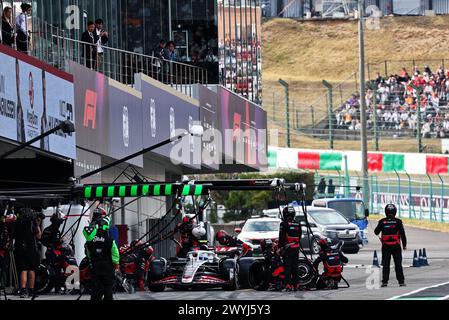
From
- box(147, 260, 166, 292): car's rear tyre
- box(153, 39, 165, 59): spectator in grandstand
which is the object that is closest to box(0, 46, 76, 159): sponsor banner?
box(147, 260, 166, 292): car's rear tyre

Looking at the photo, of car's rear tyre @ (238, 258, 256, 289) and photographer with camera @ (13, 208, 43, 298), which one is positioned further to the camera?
car's rear tyre @ (238, 258, 256, 289)

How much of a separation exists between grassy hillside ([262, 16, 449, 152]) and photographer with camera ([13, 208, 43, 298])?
7072 centimetres

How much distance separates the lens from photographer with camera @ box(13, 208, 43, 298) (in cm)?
2630

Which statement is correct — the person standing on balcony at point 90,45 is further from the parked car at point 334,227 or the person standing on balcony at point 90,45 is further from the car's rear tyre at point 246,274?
the parked car at point 334,227

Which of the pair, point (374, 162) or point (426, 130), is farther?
point (426, 130)

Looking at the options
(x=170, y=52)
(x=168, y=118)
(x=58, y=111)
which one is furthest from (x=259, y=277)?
(x=170, y=52)

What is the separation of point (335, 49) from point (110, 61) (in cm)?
7497

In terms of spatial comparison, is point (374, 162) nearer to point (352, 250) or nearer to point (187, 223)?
point (352, 250)

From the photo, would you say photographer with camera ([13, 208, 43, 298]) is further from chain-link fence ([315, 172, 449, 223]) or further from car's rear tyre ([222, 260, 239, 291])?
chain-link fence ([315, 172, 449, 223])

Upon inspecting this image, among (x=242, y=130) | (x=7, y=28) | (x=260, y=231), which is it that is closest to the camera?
(x=7, y=28)

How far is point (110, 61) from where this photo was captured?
36.5 metres

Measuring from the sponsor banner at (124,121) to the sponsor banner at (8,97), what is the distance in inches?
222

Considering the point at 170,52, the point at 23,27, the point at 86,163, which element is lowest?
the point at 86,163
